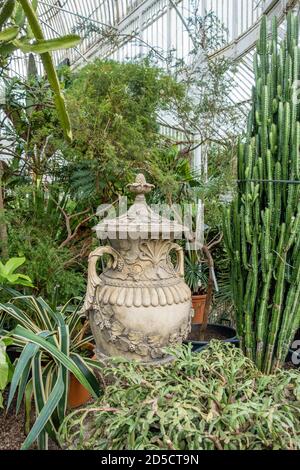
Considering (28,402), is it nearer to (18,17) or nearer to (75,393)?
(75,393)

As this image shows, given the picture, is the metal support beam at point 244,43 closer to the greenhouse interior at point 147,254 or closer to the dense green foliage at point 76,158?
the greenhouse interior at point 147,254

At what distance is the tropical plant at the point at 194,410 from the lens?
1061 mm

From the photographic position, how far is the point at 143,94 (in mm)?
2471

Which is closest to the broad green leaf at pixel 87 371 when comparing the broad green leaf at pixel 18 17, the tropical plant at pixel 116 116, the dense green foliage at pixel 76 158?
the dense green foliage at pixel 76 158

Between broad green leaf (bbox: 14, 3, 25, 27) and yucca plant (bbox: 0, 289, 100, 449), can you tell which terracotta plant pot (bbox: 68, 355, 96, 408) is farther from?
broad green leaf (bbox: 14, 3, 25, 27)

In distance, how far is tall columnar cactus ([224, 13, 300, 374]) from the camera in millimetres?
1974

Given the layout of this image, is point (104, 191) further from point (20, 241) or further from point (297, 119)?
point (297, 119)

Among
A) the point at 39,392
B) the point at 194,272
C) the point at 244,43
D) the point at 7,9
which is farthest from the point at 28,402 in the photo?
the point at 244,43

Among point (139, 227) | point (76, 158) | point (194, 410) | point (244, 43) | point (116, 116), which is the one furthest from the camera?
point (244, 43)

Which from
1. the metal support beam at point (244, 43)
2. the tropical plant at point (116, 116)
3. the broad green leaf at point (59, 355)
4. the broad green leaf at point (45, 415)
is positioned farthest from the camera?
the metal support beam at point (244, 43)

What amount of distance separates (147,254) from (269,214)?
62 centimetres

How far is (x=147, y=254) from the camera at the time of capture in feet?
6.36

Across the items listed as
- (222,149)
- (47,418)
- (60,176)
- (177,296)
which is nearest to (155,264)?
(177,296)

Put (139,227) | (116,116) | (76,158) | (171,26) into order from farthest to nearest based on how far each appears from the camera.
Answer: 1. (171,26)
2. (76,158)
3. (116,116)
4. (139,227)
